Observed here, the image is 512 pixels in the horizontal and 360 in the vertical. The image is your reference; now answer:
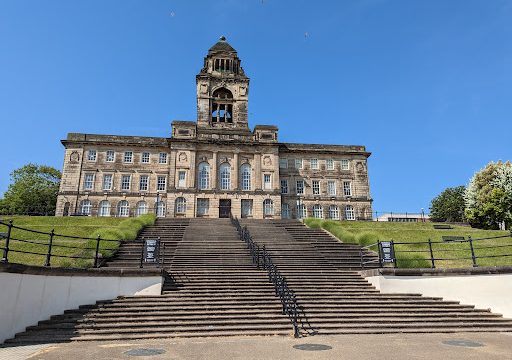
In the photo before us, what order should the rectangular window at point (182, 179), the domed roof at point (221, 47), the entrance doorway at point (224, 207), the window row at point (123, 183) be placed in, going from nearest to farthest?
the entrance doorway at point (224, 207) → the rectangular window at point (182, 179) → the window row at point (123, 183) → the domed roof at point (221, 47)

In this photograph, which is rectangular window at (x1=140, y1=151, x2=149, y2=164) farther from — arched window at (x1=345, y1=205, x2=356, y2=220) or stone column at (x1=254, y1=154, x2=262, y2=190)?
arched window at (x1=345, y1=205, x2=356, y2=220)

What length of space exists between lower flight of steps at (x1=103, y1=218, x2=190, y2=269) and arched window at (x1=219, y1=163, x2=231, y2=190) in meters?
11.3

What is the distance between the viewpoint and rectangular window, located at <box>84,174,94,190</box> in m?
43.2

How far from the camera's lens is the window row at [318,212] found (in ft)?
149

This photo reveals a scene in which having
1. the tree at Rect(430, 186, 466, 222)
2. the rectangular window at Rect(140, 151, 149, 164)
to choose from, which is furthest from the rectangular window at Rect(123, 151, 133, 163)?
the tree at Rect(430, 186, 466, 222)

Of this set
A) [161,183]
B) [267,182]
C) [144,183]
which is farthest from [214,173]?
[144,183]

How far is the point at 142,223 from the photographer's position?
27906 millimetres

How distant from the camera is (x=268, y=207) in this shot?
42500mm

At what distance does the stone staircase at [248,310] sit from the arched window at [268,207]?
25102 millimetres

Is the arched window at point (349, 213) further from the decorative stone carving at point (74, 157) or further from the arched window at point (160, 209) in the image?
the decorative stone carving at point (74, 157)

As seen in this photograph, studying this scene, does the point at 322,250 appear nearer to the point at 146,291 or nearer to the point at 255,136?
the point at 146,291

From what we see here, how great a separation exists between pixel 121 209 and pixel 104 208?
1952 millimetres

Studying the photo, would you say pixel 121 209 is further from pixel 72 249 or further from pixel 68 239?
pixel 72 249

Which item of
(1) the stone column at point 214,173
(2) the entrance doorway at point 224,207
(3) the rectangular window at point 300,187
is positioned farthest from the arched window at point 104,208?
(3) the rectangular window at point 300,187
